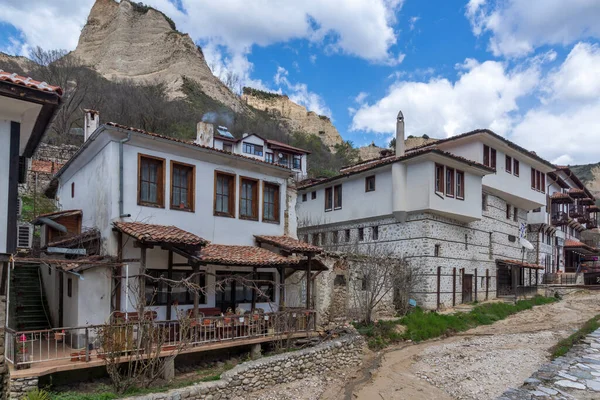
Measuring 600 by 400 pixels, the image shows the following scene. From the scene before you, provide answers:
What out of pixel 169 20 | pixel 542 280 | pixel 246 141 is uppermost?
pixel 169 20

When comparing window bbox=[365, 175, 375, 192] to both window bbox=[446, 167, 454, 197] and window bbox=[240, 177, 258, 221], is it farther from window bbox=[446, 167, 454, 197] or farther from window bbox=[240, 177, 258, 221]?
window bbox=[240, 177, 258, 221]

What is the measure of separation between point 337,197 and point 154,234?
17.6 metres

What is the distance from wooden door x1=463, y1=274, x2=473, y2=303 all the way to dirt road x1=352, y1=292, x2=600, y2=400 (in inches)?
135

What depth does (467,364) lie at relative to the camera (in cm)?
1580

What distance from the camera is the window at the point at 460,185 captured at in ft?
81.1

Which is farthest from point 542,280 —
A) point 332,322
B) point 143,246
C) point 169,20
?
point 169,20

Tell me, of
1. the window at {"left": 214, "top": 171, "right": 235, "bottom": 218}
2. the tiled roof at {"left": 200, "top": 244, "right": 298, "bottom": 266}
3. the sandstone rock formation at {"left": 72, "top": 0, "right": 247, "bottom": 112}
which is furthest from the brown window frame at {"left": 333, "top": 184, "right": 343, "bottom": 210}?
the sandstone rock formation at {"left": 72, "top": 0, "right": 247, "bottom": 112}

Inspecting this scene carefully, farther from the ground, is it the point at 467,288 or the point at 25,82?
the point at 25,82

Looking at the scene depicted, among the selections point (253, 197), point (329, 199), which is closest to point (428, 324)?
point (253, 197)

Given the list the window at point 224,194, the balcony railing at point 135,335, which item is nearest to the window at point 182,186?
the window at point 224,194

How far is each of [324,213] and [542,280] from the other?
69.7ft

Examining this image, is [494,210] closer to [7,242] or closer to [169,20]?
[7,242]

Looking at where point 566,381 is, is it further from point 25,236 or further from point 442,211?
point 25,236

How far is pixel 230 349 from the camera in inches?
562
